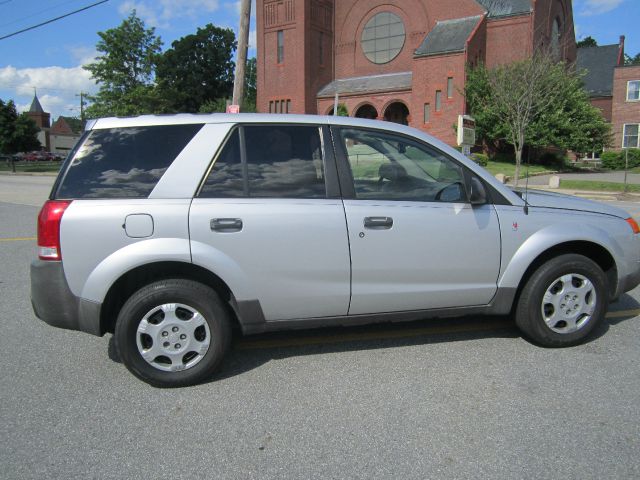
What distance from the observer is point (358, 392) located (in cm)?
341

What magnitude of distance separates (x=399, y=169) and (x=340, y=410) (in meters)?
1.82

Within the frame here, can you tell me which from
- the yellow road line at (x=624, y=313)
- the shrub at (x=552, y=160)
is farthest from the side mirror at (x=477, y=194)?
the shrub at (x=552, y=160)

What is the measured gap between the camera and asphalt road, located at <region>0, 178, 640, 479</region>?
264cm

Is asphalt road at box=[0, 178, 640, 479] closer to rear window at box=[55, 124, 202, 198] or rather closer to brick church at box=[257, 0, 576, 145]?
rear window at box=[55, 124, 202, 198]

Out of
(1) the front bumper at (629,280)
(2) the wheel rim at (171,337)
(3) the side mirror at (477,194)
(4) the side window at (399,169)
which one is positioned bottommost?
(2) the wheel rim at (171,337)

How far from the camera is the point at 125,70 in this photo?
168ft

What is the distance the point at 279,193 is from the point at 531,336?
2287 mm

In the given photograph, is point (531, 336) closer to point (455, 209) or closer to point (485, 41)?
point (455, 209)

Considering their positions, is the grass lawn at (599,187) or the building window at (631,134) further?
the building window at (631,134)

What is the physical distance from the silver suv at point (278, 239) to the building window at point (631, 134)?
46351 millimetres

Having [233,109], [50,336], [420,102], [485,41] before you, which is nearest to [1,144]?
[420,102]

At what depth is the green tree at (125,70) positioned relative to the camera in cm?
4784

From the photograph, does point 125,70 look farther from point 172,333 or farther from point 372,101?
point 172,333

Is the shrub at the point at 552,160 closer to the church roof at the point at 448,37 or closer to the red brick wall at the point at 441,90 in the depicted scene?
the red brick wall at the point at 441,90
